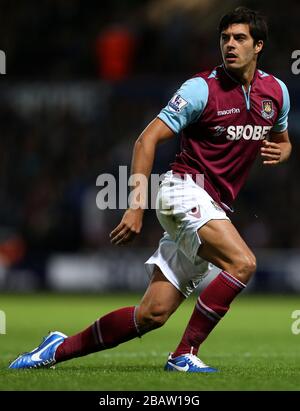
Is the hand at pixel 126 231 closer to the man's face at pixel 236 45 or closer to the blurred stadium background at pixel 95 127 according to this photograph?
the man's face at pixel 236 45

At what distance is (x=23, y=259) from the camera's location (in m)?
19.2

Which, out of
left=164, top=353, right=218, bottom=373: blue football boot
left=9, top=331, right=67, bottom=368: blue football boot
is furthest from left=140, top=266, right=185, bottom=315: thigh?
left=9, top=331, right=67, bottom=368: blue football boot

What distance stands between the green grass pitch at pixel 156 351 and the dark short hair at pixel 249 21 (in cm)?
207

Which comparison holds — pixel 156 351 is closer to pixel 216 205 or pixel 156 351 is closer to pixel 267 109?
pixel 216 205

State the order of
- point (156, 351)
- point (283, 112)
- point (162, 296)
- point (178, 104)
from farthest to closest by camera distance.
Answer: point (156, 351) → point (283, 112) → point (162, 296) → point (178, 104)

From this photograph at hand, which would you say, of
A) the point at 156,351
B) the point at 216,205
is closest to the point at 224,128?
the point at 216,205

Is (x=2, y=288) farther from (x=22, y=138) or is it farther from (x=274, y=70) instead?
(x=274, y=70)

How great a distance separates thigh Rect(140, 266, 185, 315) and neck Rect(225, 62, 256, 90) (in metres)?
1.30

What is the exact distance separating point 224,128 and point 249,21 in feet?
2.21

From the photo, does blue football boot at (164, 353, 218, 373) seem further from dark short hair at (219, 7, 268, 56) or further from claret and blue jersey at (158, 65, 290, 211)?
dark short hair at (219, 7, 268, 56)

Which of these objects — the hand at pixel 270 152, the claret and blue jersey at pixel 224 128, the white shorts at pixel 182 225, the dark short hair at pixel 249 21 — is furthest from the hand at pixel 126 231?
the dark short hair at pixel 249 21

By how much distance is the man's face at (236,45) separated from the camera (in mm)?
6328

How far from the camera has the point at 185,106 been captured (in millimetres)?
6137

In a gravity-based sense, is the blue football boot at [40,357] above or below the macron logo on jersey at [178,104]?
below
